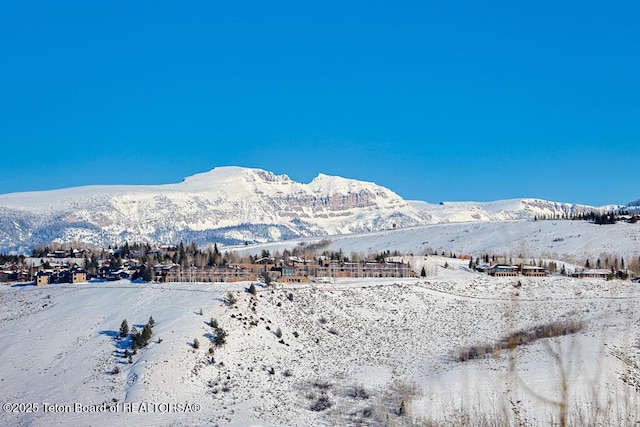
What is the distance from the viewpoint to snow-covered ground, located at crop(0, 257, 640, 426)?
4481 cm

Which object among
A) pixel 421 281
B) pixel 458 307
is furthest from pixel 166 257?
pixel 458 307

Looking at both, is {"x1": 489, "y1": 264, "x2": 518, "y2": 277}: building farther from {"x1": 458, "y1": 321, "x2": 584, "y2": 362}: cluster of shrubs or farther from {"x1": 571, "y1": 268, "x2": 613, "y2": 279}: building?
{"x1": 458, "y1": 321, "x2": 584, "y2": 362}: cluster of shrubs

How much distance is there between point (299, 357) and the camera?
61.7 metres

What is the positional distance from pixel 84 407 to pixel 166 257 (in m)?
72.8

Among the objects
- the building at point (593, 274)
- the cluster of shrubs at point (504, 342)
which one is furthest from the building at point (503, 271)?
the cluster of shrubs at point (504, 342)

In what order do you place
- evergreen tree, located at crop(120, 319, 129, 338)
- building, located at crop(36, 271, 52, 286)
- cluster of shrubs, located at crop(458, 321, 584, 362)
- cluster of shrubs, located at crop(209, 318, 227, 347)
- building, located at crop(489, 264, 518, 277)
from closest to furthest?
cluster of shrubs, located at crop(458, 321, 584, 362), cluster of shrubs, located at crop(209, 318, 227, 347), evergreen tree, located at crop(120, 319, 129, 338), building, located at crop(36, 271, 52, 286), building, located at crop(489, 264, 518, 277)

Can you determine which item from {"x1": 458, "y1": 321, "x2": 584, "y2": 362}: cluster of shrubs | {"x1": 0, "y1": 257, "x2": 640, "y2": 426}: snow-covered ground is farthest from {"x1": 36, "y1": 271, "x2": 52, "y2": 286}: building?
{"x1": 458, "y1": 321, "x2": 584, "y2": 362}: cluster of shrubs

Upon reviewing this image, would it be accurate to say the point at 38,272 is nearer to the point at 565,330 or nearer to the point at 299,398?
the point at 299,398

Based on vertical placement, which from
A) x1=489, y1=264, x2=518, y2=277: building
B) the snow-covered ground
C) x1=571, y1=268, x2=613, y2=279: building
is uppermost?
x1=489, y1=264, x2=518, y2=277: building

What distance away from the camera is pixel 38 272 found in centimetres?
10200

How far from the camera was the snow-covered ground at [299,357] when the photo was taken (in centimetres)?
4481

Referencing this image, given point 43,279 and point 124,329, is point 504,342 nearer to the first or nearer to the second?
point 124,329

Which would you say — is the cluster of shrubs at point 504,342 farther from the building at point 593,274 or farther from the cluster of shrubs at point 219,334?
the building at point 593,274

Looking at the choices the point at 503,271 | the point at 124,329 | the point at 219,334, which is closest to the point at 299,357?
the point at 219,334
